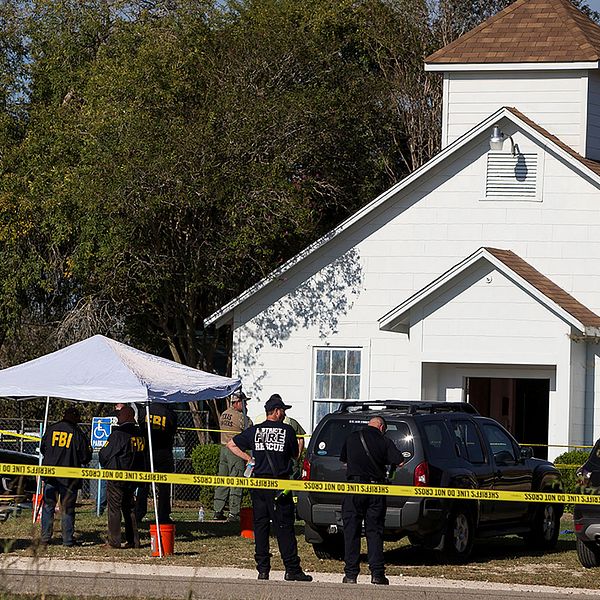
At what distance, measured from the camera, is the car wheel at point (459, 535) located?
14789mm

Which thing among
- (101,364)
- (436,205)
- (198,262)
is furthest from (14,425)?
(101,364)

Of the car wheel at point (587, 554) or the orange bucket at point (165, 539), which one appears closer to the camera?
the car wheel at point (587, 554)

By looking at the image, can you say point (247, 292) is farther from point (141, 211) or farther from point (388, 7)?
point (388, 7)

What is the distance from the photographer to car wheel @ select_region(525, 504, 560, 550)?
54.6ft

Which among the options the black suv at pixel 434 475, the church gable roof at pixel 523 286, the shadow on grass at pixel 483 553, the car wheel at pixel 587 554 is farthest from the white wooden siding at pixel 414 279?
the car wheel at pixel 587 554

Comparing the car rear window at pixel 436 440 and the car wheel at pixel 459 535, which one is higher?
the car rear window at pixel 436 440

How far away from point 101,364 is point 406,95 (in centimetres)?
1721

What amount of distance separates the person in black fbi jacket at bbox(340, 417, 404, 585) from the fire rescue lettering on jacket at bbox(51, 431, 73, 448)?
4.59m

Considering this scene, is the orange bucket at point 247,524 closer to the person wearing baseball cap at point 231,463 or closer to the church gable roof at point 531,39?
the person wearing baseball cap at point 231,463

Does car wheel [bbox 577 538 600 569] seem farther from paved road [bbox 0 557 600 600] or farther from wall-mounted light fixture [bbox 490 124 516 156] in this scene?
wall-mounted light fixture [bbox 490 124 516 156]

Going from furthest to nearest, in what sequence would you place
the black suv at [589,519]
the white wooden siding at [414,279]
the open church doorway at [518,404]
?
the open church doorway at [518,404] < the white wooden siding at [414,279] < the black suv at [589,519]

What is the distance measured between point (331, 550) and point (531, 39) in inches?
547

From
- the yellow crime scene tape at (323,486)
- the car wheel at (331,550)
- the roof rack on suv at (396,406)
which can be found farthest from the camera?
the roof rack on suv at (396,406)

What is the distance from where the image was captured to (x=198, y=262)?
81.9ft
